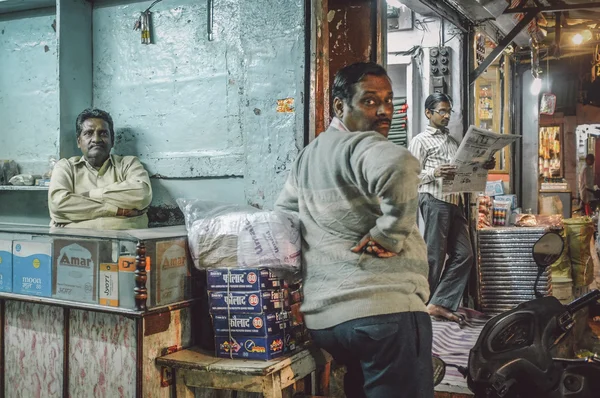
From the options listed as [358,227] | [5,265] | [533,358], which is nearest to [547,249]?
[533,358]

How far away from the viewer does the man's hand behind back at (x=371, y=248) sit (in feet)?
8.09

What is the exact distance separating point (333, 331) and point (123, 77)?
3.07 meters

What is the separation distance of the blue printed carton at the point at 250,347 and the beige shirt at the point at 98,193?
1547mm

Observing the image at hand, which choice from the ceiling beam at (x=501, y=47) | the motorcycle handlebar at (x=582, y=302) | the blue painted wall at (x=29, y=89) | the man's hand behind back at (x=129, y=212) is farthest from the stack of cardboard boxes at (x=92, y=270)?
the ceiling beam at (x=501, y=47)

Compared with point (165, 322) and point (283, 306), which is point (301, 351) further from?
point (165, 322)

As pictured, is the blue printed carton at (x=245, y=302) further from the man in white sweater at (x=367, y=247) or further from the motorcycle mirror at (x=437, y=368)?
the motorcycle mirror at (x=437, y=368)

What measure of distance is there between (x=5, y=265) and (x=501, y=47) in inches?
247

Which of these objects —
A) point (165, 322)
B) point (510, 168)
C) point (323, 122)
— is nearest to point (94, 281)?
point (165, 322)

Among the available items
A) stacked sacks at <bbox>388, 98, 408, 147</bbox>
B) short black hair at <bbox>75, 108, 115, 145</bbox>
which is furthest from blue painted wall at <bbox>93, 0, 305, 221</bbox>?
stacked sacks at <bbox>388, 98, 408, 147</bbox>

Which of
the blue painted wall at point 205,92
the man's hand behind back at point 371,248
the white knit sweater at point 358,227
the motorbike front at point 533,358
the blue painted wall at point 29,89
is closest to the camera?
the white knit sweater at point 358,227

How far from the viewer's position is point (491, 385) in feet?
9.97

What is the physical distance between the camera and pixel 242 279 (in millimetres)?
2896

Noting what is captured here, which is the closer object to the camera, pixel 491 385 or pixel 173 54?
pixel 491 385

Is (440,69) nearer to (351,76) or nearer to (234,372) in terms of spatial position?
(351,76)
